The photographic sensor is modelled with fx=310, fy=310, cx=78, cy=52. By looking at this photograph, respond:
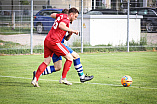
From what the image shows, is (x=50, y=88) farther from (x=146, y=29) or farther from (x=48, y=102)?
(x=146, y=29)

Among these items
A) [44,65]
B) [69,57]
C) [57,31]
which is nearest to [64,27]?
[57,31]

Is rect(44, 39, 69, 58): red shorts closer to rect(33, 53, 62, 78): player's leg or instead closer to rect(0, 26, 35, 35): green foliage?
rect(33, 53, 62, 78): player's leg

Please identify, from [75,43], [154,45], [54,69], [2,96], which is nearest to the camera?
[2,96]

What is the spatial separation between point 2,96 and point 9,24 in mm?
12544

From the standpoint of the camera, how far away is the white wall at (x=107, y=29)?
18359 millimetres

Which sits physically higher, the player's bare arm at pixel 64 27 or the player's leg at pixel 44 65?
the player's bare arm at pixel 64 27

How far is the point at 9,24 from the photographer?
18453mm

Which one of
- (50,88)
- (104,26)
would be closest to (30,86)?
(50,88)

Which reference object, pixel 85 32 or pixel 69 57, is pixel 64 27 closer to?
pixel 69 57

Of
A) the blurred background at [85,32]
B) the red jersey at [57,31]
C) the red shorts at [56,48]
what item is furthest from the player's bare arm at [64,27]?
the blurred background at [85,32]

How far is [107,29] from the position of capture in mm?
18797

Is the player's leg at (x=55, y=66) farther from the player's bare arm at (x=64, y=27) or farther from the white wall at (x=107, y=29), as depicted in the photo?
the white wall at (x=107, y=29)

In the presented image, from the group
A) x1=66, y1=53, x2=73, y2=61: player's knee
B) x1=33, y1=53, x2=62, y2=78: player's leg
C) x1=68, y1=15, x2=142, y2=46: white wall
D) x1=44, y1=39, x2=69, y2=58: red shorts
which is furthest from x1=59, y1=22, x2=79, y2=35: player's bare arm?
x1=68, y1=15, x2=142, y2=46: white wall

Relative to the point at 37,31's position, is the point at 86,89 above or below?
below
